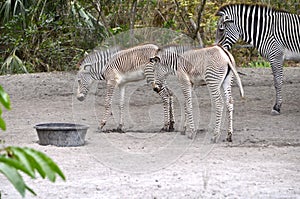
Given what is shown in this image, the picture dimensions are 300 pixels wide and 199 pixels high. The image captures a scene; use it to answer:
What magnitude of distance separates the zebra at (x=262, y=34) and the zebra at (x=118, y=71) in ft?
5.49

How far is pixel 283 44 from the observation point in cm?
937

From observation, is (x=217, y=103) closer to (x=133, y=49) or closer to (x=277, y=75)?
(x=133, y=49)

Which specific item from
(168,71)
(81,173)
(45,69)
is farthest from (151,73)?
(45,69)

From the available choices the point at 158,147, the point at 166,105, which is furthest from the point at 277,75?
the point at 158,147

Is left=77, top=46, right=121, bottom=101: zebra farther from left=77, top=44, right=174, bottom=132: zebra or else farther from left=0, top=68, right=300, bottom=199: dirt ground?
left=0, top=68, right=300, bottom=199: dirt ground

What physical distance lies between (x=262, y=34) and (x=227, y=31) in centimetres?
57

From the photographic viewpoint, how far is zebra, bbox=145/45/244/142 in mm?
7359

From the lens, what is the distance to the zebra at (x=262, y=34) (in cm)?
926

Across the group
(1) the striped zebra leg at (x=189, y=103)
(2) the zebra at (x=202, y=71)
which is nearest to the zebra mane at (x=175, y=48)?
(2) the zebra at (x=202, y=71)

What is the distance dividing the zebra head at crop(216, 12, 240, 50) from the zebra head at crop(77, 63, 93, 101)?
2.31 meters

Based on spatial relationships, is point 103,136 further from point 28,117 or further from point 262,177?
point 262,177

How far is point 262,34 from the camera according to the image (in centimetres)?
938

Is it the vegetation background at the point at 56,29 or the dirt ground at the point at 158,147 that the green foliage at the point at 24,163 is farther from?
the vegetation background at the point at 56,29

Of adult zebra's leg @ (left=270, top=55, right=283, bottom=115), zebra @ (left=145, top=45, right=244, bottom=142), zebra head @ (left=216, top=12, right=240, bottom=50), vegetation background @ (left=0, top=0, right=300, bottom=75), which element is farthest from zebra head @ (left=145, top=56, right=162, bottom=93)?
vegetation background @ (left=0, top=0, right=300, bottom=75)
